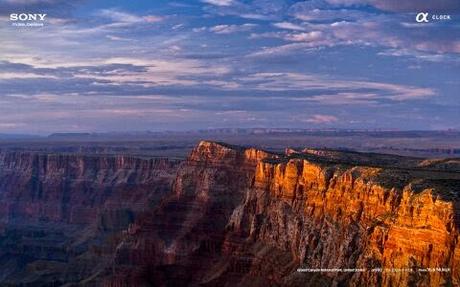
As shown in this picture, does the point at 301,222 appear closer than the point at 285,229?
Yes

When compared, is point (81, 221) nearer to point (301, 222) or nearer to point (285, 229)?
point (285, 229)

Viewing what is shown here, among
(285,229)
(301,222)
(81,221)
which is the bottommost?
(81,221)

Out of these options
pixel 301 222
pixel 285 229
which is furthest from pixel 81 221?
pixel 301 222

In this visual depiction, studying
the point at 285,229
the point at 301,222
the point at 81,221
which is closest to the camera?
the point at 301,222

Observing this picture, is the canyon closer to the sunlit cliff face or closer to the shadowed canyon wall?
the sunlit cliff face

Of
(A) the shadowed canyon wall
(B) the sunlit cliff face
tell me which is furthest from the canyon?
(A) the shadowed canyon wall

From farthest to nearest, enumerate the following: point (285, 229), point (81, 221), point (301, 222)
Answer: point (81, 221) → point (285, 229) → point (301, 222)

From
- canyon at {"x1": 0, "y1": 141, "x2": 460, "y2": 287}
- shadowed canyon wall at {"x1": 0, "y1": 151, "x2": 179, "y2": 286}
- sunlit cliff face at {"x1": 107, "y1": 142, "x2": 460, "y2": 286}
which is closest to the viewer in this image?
sunlit cliff face at {"x1": 107, "y1": 142, "x2": 460, "y2": 286}

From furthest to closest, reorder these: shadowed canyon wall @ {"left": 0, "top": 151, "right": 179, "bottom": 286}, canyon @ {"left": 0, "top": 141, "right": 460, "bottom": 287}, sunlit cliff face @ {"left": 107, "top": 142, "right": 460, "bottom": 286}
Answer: shadowed canyon wall @ {"left": 0, "top": 151, "right": 179, "bottom": 286}, canyon @ {"left": 0, "top": 141, "right": 460, "bottom": 287}, sunlit cliff face @ {"left": 107, "top": 142, "right": 460, "bottom": 286}

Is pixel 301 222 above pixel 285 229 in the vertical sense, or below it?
above
